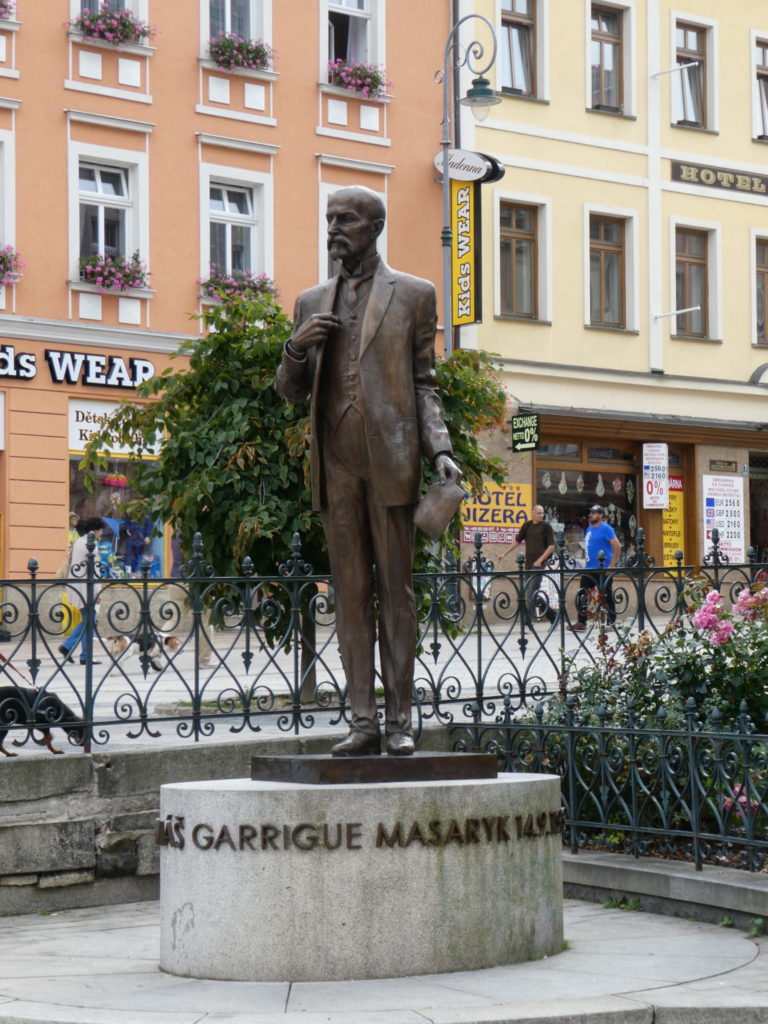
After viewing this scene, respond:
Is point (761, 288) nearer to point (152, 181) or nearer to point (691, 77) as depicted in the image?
point (691, 77)

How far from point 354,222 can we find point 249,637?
10.6 ft

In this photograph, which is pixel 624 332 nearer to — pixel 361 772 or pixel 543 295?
pixel 543 295

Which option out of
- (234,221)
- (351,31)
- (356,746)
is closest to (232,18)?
(351,31)

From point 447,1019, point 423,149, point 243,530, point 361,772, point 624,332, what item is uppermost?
point 423,149

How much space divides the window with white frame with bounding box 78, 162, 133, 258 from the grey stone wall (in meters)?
14.7

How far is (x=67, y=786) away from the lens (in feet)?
28.0

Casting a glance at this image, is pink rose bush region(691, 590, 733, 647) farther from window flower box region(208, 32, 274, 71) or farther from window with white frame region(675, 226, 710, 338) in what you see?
window with white frame region(675, 226, 710, 338)

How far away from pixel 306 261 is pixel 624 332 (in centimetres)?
629

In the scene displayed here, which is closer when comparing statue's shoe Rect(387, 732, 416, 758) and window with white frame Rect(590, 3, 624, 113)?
statue's shoe Rect(387, 732, 416, 758)

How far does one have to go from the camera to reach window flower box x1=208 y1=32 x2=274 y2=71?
23.9 meters

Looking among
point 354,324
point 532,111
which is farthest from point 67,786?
point 532,111

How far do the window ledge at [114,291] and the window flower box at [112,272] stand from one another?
0.02m

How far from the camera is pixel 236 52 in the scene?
24.0 m

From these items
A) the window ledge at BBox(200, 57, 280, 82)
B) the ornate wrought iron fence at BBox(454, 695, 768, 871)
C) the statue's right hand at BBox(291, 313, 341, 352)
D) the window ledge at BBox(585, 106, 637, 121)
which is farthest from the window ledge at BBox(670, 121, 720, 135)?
the statue's right hand at BBox(291, 313, 341, 352)
